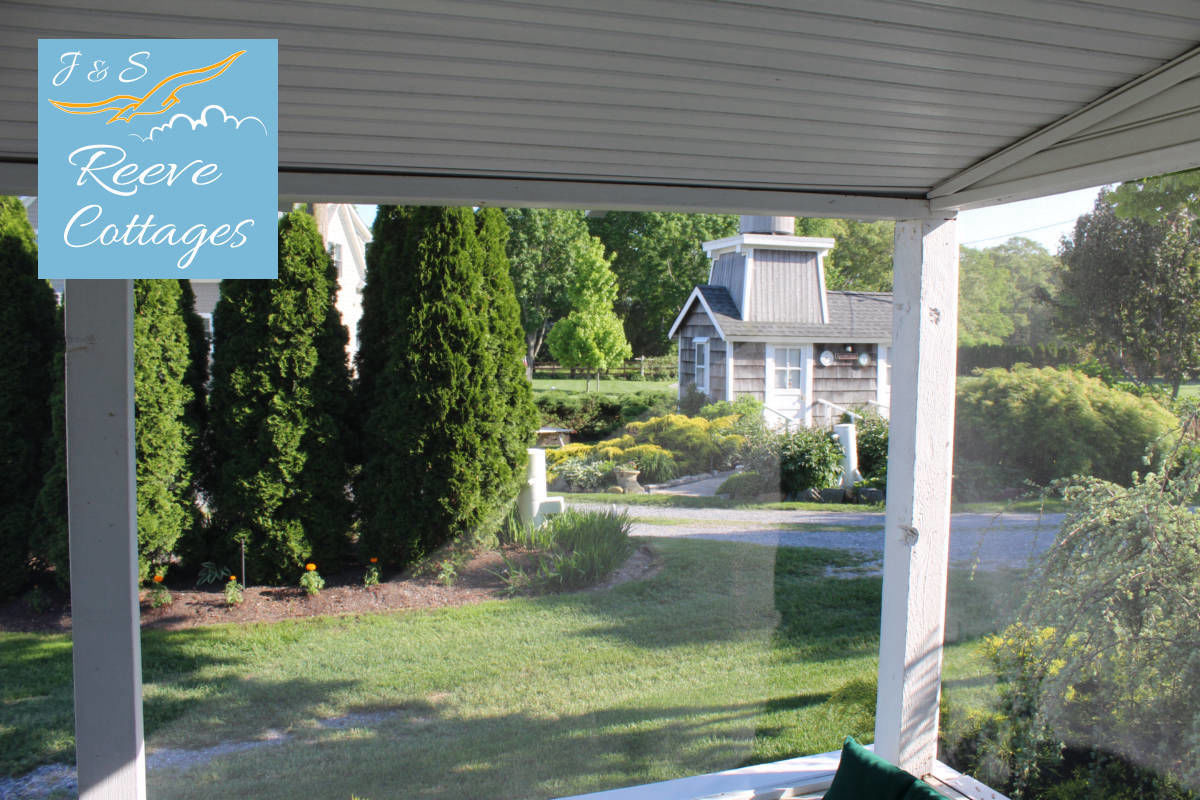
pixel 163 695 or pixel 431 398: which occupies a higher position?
pixel 431 398

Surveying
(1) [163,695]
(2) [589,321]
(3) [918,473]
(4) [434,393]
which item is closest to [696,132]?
(3) [918,473]

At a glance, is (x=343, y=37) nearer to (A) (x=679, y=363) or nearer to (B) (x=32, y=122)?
(B) (x=32, y=122)

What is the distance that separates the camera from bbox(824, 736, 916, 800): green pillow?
1.79 metres

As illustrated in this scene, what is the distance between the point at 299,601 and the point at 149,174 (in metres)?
3.35

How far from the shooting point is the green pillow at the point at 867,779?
1793mm

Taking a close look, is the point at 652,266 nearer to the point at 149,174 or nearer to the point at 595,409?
the point at 595,409

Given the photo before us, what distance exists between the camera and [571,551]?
176 inches

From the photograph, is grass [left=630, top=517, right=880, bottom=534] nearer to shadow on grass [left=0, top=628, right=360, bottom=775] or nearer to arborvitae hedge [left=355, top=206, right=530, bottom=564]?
arborvitae hedge [left=355, top=206, right=530, bottom=564]

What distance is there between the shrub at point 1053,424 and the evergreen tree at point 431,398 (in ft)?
8.53

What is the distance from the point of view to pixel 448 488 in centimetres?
417

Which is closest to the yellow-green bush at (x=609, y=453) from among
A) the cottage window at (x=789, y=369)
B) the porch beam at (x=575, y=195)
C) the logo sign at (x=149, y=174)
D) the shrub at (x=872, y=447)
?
the cottage window at (x=789, y=369)

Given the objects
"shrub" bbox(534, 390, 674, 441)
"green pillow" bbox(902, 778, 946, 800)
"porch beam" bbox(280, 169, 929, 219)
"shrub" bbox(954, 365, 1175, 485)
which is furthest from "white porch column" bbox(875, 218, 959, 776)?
"shrub" bbox(534, 390, 674, 441)

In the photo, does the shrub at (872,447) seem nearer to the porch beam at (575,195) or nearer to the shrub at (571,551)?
the shrub at (571,551)

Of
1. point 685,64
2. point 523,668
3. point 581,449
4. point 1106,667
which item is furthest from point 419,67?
point 581,449
